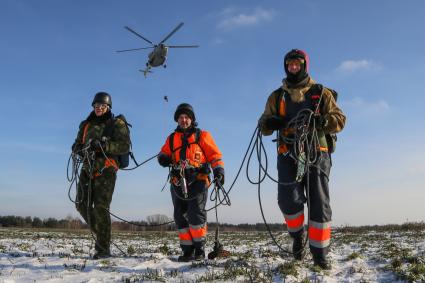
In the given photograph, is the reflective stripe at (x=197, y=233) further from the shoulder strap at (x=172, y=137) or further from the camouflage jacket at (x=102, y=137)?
the camouflage jacket at (x=102, y=137)

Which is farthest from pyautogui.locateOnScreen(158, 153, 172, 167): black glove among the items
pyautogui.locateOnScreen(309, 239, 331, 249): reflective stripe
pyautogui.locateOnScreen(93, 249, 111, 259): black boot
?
pyautogui.locateOnScreen(309, 239, 331, 249): reflective stripe

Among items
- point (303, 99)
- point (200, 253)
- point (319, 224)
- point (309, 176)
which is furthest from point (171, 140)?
point (319, 224)

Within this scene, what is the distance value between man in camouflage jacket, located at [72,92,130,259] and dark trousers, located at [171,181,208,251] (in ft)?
3.33

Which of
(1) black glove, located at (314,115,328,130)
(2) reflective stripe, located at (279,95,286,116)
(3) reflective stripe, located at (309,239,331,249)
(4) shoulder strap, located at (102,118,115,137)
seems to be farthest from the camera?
(4) shoulder strap, located at (102,118,115,137)

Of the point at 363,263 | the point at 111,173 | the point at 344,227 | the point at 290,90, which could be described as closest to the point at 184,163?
the point at 111,173

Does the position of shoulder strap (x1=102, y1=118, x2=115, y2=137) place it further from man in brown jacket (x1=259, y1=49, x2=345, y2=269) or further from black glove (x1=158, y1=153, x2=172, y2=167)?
man in brown jacket (x1=259, y1=49, x2=345, y2=269)

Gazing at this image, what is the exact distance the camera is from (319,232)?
14.9 ft

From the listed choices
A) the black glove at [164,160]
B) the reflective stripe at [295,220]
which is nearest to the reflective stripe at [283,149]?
the reflective stripe at [295,220]

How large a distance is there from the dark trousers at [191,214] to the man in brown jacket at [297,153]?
1.43 meters

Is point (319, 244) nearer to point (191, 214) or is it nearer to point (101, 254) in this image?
point (191, 214)

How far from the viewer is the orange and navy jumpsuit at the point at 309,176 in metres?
4.59

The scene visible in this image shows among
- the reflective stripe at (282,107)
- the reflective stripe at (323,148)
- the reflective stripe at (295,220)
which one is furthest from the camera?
the reflective stripe at (282,107)

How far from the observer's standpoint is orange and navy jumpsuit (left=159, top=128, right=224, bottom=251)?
590 centimetres

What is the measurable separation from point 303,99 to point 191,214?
231cm
